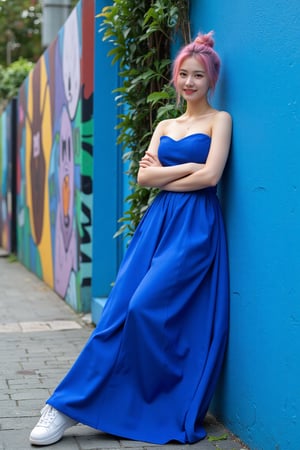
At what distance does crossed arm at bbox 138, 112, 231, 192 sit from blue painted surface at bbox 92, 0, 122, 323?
281 centimetres

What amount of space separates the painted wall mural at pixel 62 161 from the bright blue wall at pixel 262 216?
3375 mm

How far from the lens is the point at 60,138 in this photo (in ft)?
29.5

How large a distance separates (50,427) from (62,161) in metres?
5.38

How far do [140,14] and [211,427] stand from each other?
2.71 metres

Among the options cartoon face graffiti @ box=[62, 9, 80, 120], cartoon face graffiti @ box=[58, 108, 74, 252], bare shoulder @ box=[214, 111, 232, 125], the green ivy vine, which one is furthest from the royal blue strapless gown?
cartoon face graffiti @ box=[58, 108, 74, 252]

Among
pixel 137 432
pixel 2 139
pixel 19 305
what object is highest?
pixel 2 139

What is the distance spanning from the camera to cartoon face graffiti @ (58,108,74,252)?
8266mm

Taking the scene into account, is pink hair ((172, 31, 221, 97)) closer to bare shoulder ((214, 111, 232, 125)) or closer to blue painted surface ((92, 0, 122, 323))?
bare shoulder ((214, 111, 232, 125))

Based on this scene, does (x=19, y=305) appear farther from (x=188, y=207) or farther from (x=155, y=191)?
(x=188, y=207)

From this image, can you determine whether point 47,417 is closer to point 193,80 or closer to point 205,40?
point 193,80

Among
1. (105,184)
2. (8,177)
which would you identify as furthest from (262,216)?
(8,177)

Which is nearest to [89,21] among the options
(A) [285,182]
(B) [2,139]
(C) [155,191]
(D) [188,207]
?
(C) [155,191]

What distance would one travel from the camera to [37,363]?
5.54m

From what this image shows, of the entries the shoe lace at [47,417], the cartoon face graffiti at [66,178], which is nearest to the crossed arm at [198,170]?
the shoe lace at [47,417]
